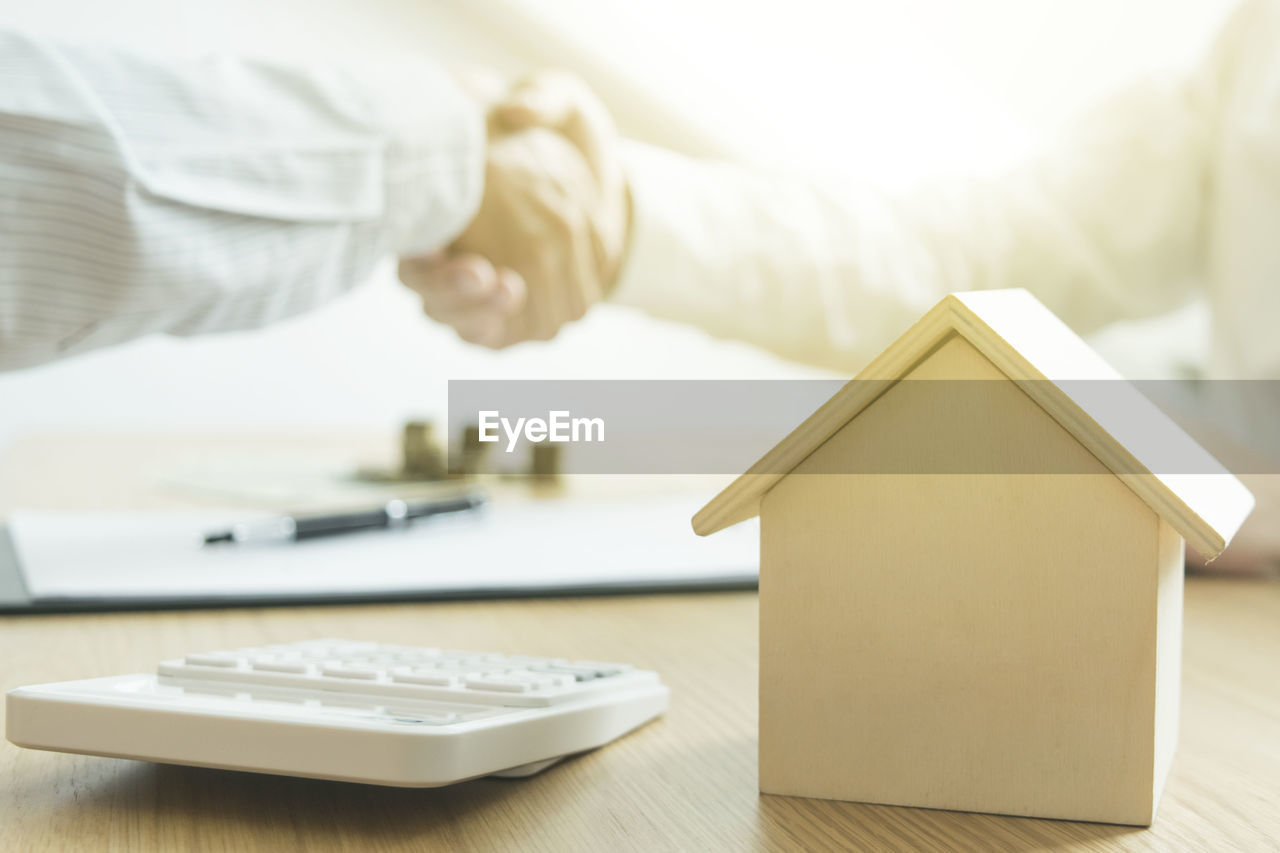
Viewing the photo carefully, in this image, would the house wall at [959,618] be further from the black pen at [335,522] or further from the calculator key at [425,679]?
the black pen at [335,522]

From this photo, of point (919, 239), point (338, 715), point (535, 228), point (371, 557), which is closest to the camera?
point (338, 715)

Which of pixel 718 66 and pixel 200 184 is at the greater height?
pixel 718 66

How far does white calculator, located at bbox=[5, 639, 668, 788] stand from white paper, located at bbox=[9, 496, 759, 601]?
27cm

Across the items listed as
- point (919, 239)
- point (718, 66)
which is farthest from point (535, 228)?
point (718, 66)

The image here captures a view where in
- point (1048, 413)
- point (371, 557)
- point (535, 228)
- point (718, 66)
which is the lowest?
point (371, 557)

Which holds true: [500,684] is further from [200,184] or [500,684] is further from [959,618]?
[200,184]

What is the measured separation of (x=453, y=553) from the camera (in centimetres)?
78

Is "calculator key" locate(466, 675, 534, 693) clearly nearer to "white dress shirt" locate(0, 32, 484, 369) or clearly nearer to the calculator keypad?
the calculator keypad

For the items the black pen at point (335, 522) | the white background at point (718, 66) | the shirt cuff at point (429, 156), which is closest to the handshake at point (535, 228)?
the shirt cuff at point (429, 156)

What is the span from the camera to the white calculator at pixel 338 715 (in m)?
0.30

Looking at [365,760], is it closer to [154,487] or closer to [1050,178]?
[154,487]

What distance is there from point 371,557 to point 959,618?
1.68ft

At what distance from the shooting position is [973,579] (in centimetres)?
33

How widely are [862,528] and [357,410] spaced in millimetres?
2057
